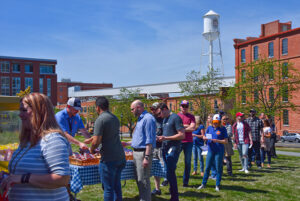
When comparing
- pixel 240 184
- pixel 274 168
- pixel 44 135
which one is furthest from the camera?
pixel 274 168

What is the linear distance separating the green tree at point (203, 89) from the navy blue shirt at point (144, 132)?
4434 centimetres

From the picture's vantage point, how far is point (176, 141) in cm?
721

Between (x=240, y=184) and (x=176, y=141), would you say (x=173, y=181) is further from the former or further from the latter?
(x=240, y=184)

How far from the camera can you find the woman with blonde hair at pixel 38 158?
2604 millimetres

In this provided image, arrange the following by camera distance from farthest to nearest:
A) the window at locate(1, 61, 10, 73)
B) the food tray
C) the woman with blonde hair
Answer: the window at locate(1, 61, 10, 73)
the food tray
the woman with blonde hair

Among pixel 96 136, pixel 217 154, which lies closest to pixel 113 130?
pixel 96 136

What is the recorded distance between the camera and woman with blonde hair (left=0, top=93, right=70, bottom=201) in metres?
2.60

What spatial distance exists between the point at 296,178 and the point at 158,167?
18.9 ft

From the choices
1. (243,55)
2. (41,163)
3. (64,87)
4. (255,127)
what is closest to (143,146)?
(41,163)

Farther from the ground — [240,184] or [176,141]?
[176,141]

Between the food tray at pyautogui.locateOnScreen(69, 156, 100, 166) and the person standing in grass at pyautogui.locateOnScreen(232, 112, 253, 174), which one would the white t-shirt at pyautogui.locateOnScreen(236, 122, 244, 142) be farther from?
the food tray at pyautogui.locateOnScreen(69, 156, 100, 166)

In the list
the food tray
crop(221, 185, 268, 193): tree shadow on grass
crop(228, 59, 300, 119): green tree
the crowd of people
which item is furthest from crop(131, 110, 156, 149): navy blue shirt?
crop(228, 59, 300, 119): green tree

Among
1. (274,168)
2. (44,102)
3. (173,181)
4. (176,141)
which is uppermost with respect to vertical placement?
(44,102)

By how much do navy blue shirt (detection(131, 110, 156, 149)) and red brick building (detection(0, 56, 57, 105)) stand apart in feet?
302
